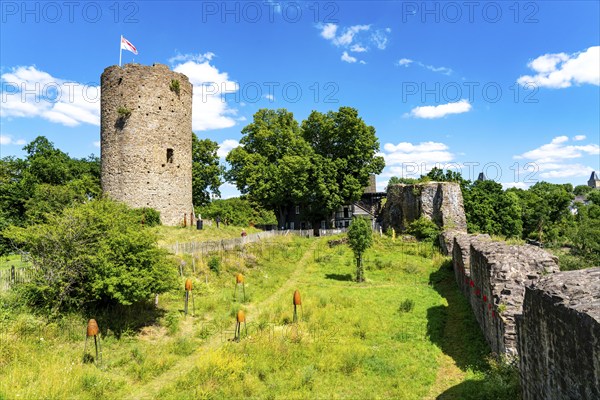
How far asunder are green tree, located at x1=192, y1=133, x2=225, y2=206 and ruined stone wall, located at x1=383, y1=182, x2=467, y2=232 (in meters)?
19.6

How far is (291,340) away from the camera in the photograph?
1105 cm

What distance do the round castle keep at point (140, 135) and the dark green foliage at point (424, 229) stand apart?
64.7 ft

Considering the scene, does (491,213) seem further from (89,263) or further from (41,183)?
(41,183)

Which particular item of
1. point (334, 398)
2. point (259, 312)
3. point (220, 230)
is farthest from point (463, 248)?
point (220, 230)

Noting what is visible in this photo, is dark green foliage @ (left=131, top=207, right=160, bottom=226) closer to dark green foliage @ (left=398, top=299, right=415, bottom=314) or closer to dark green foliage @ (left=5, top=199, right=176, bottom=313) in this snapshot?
dark green foliage @ (left=5, top=199, right=176, bottom=313)

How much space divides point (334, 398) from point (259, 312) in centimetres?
678

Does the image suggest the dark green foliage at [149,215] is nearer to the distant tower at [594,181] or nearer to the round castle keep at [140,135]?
the round castle keep at [140,135]

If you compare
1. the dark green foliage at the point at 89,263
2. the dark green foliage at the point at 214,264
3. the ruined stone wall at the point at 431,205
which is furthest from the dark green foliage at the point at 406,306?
the ruined stone wall at the point at 431,205

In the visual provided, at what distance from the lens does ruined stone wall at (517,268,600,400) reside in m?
4.80

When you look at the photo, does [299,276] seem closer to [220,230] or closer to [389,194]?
Result: [220,230]

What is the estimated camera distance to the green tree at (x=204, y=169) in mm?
39281

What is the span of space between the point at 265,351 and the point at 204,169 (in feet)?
104

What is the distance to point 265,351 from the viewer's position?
33.5 ft

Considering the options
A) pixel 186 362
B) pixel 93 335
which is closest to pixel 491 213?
pixel 186 362
